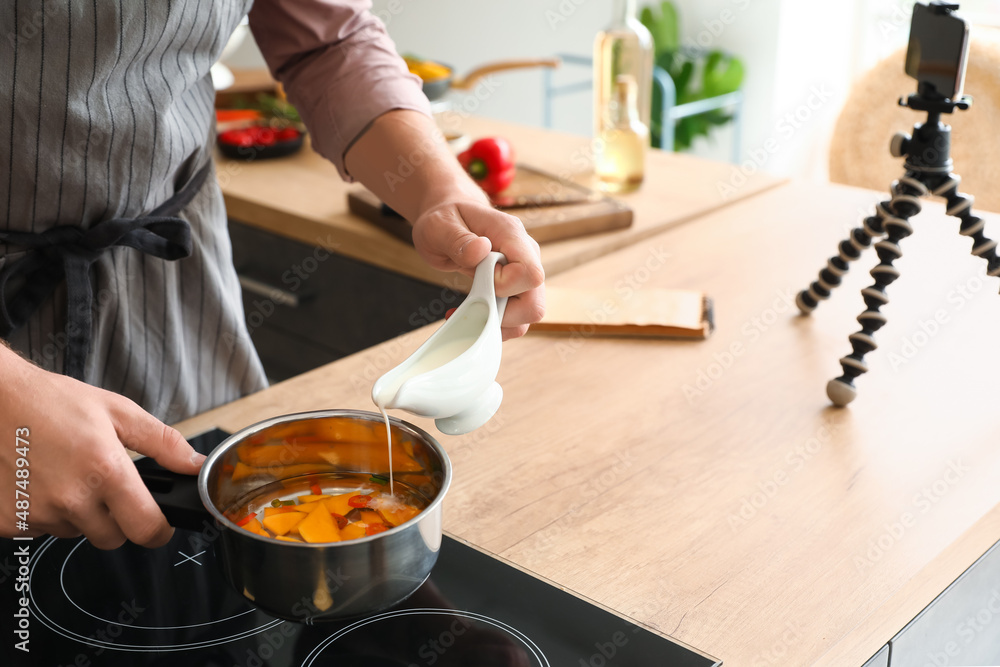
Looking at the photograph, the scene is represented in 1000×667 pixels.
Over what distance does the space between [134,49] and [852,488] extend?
0.74 metres

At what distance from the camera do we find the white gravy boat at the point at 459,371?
0.65m

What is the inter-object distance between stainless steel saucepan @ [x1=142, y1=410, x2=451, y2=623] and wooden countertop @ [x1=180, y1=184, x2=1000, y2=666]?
122 mm

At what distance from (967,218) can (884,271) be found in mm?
112

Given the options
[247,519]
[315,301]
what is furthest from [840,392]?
[315,301]

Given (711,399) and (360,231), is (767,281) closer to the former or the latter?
(711,399)

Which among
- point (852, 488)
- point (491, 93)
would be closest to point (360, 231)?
point (852, 488)

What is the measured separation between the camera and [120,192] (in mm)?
917

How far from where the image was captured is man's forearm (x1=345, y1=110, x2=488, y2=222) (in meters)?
0.93
